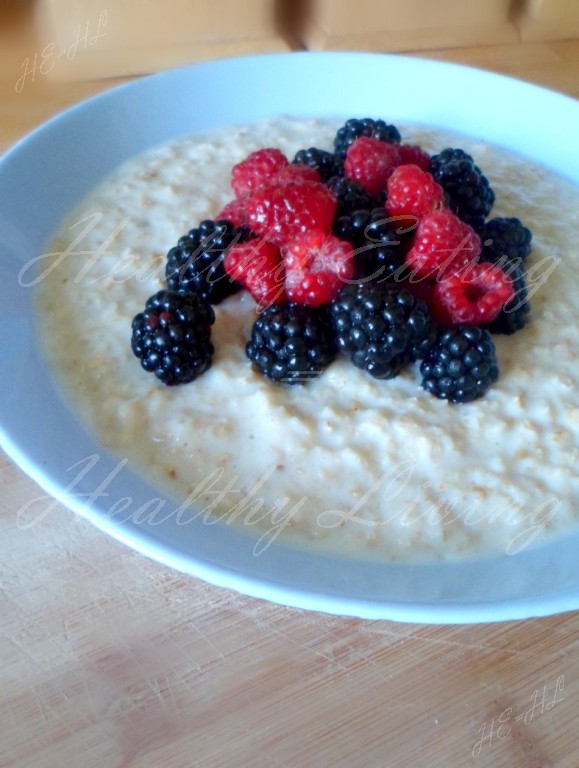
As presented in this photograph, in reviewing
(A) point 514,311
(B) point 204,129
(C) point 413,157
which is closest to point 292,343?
(A) point 514,311

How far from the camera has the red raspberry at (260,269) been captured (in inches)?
43.7

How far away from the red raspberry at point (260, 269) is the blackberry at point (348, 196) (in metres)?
0.13

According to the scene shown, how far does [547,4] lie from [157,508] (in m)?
2.16

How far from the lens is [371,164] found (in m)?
1.26

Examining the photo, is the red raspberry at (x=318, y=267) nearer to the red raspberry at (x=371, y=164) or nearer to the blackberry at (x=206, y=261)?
the blackberry at (x=206, y=261)

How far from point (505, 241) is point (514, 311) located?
15 cm

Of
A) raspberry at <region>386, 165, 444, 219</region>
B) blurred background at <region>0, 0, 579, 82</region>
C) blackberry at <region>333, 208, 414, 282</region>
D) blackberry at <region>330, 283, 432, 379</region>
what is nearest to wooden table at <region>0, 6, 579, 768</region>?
blackberry at <region>330, 283, 432, 379</region>

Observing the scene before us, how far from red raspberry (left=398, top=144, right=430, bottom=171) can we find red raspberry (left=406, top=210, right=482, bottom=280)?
0.25m

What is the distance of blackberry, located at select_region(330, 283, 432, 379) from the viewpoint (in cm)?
100

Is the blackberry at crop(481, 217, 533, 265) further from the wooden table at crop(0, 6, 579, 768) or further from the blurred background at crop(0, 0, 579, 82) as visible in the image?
the blurred background at crop(0, 0, 579, 82)

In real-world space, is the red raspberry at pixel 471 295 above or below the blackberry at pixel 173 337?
above

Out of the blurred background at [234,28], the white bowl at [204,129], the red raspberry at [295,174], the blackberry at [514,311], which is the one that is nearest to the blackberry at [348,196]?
the red raspberry at [295,174]

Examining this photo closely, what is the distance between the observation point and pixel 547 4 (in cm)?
229

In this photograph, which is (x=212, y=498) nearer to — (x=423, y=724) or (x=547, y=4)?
(x=423, y=724)
